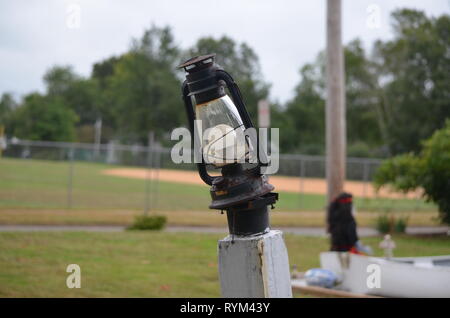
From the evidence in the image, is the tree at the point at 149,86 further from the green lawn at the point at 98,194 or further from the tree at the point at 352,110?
the green lawn at the point at 98,194

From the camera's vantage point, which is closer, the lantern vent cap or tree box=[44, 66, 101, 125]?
the lantern vent cap

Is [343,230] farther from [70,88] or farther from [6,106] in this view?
[6,106]

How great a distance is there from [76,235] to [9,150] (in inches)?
478

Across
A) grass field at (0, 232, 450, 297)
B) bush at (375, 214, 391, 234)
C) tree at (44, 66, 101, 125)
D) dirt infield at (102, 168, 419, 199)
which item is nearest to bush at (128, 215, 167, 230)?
grass field at (0, 232, 450, 297)

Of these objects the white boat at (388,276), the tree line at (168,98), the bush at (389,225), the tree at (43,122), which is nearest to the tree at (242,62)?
the tree line at (168,98)

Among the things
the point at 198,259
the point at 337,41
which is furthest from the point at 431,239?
the point at 198,259

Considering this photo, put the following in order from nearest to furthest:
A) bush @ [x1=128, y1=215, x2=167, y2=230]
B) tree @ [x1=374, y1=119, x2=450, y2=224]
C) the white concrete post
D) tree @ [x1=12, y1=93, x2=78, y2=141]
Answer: the white concrete post → bush @ [x1=128, y1=215, x2=167, y2=230] → tree @ [x1=374, y1=119, x2=450, y2=224] → tree @ [x1=12, y1=93, x2=78, y2=141]

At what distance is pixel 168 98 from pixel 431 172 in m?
51.4

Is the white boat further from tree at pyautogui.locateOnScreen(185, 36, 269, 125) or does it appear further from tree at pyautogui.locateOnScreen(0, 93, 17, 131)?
tree at pyautogui.locateOnScreen(0, 93, 17, 131)

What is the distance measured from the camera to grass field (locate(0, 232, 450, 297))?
26.4 feet

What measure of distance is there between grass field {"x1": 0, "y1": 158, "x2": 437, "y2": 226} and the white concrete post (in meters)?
14.1

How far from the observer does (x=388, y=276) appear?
316 inches

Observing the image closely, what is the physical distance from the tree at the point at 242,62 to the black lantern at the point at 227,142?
52.7 meters

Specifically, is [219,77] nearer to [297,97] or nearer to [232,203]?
[232,203]
